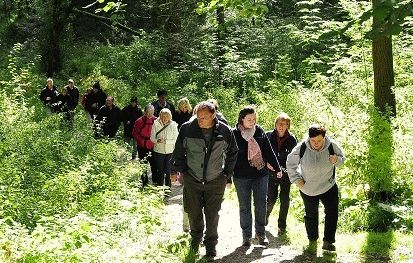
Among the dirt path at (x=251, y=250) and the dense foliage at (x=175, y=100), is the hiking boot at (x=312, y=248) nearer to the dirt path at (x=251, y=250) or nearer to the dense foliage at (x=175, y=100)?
the dirt path at (x=251, y=250)

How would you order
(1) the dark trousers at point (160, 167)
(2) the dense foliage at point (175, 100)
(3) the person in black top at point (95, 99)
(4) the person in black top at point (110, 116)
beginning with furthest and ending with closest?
1. (3) the person in black top at point (95, 99)
2. (4) the person in black top at point (110, 116)
3. (1) the dark trousers at point (160, 167)
4. (2) the dense foliage at point (175, 100)

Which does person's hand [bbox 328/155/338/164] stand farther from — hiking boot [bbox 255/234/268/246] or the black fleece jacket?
hiking boot [bbox 255/234/268/246]

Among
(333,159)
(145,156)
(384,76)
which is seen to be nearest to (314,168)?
(333,159)

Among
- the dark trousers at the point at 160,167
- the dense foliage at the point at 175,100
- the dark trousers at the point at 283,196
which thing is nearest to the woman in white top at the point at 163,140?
the dark trousers at the point at 160,167

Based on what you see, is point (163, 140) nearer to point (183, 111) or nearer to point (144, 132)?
point (144, 132)

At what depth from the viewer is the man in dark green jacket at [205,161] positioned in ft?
23.0

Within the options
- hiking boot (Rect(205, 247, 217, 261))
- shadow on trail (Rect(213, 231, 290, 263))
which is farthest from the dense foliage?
shadow on trail (Rect(213, 231, 290, 263))

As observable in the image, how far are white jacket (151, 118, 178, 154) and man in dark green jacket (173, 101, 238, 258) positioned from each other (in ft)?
12.3

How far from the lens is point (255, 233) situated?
8133mm

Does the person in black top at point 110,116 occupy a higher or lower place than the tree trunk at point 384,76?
lower

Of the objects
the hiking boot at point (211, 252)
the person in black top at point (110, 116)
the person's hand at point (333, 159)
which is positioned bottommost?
the hiking boot at point (211, 252)

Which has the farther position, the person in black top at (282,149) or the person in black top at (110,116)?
the person in black top at (110,116)

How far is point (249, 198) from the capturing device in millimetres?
7906

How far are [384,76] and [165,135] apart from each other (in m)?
4.77
